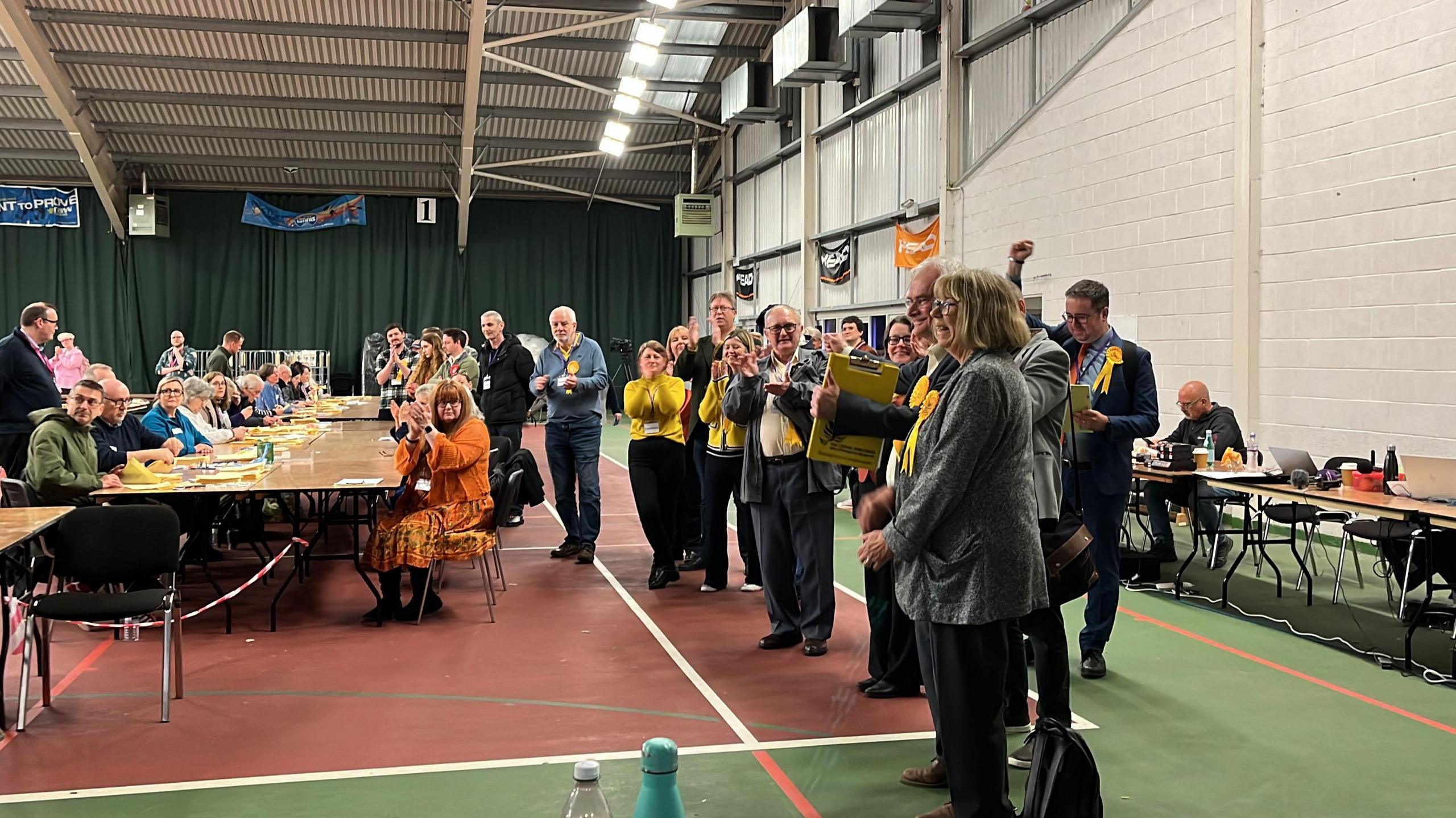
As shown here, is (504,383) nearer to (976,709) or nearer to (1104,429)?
(1104,429)

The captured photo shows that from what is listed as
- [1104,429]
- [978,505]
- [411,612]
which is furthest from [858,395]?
[411,612]

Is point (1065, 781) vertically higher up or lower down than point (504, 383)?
lower down

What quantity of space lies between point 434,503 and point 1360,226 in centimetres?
577

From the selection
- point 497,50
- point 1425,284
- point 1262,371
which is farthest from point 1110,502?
point 497,50

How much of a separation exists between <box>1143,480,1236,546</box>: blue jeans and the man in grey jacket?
3083 mm

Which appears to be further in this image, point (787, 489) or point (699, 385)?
point (699, 385)

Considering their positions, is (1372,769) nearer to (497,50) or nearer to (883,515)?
(883,515)

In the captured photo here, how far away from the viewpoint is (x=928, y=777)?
11.4 ft

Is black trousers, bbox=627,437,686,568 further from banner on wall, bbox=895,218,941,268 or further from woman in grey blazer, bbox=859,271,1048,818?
banner on wall, bbox=895,218,941,268

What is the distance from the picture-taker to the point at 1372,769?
3.67 m

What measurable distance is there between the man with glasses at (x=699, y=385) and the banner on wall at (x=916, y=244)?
610 cm

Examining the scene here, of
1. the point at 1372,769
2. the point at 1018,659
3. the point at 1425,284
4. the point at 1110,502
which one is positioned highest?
the point at 1425,284

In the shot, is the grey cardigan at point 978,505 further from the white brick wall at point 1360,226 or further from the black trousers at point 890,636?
the white brick wall at point 1360,226

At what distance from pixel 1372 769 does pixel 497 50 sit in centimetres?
1594
